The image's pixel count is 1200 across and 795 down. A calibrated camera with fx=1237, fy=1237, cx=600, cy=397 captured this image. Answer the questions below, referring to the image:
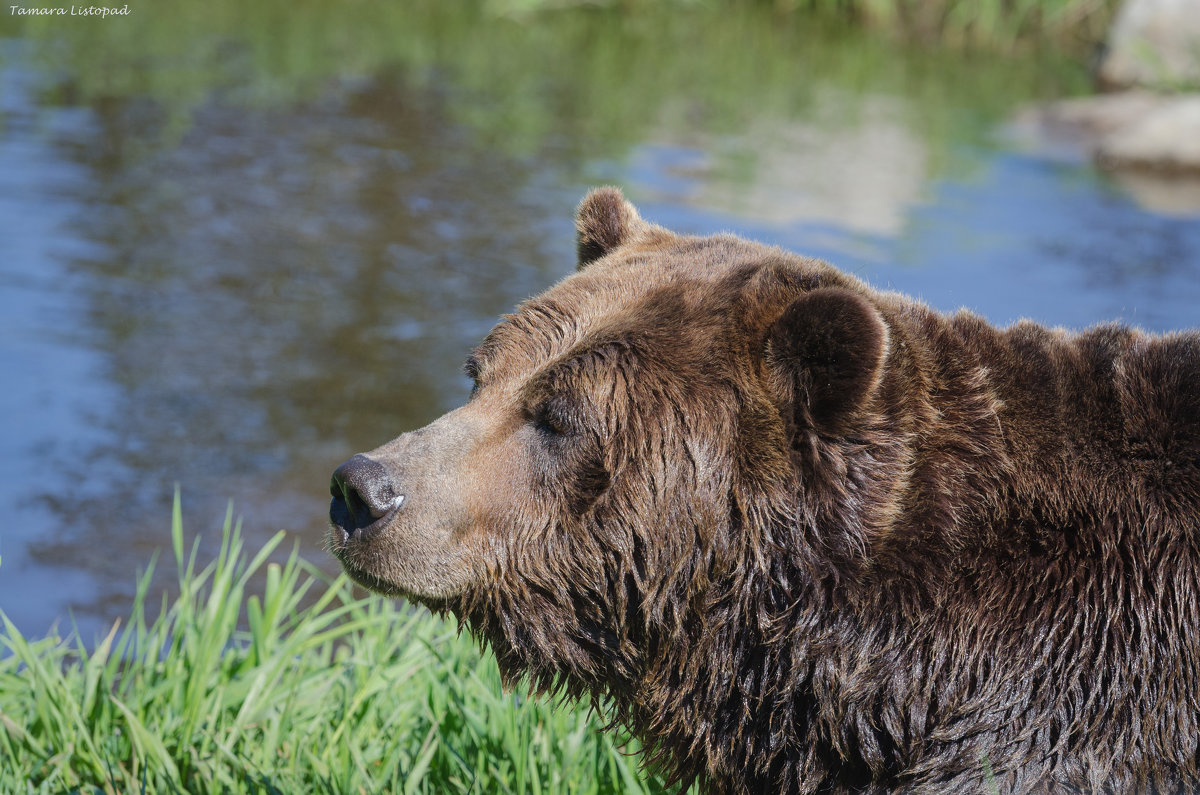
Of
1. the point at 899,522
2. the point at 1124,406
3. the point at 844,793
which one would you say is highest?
the point at 1124,406

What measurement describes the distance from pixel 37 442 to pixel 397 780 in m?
4.22

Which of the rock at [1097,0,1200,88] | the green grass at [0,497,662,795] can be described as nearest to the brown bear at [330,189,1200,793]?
the green grass at [0,497,662,795]

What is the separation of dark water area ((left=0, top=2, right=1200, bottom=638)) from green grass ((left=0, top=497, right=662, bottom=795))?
3.64 ft

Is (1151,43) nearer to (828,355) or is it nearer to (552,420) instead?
(828,355)

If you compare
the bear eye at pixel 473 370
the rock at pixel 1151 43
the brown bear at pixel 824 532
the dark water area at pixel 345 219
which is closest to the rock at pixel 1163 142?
the dark water area at pixel 345 219

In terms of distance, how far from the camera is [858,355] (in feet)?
9.00

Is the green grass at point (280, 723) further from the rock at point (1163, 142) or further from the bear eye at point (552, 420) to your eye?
the rock at point (1163, 142)

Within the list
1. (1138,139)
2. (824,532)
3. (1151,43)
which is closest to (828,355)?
(824,532)

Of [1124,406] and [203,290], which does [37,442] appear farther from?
[1124,406]

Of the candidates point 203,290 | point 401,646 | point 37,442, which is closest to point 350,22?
point 203,290

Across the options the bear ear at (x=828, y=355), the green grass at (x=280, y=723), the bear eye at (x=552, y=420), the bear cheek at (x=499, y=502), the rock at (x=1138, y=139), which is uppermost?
the bear ear at (x=828, y=355)

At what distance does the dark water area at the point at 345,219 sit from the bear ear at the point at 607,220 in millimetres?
1489

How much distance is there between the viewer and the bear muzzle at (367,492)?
2943 mm

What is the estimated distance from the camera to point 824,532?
9.39ft
